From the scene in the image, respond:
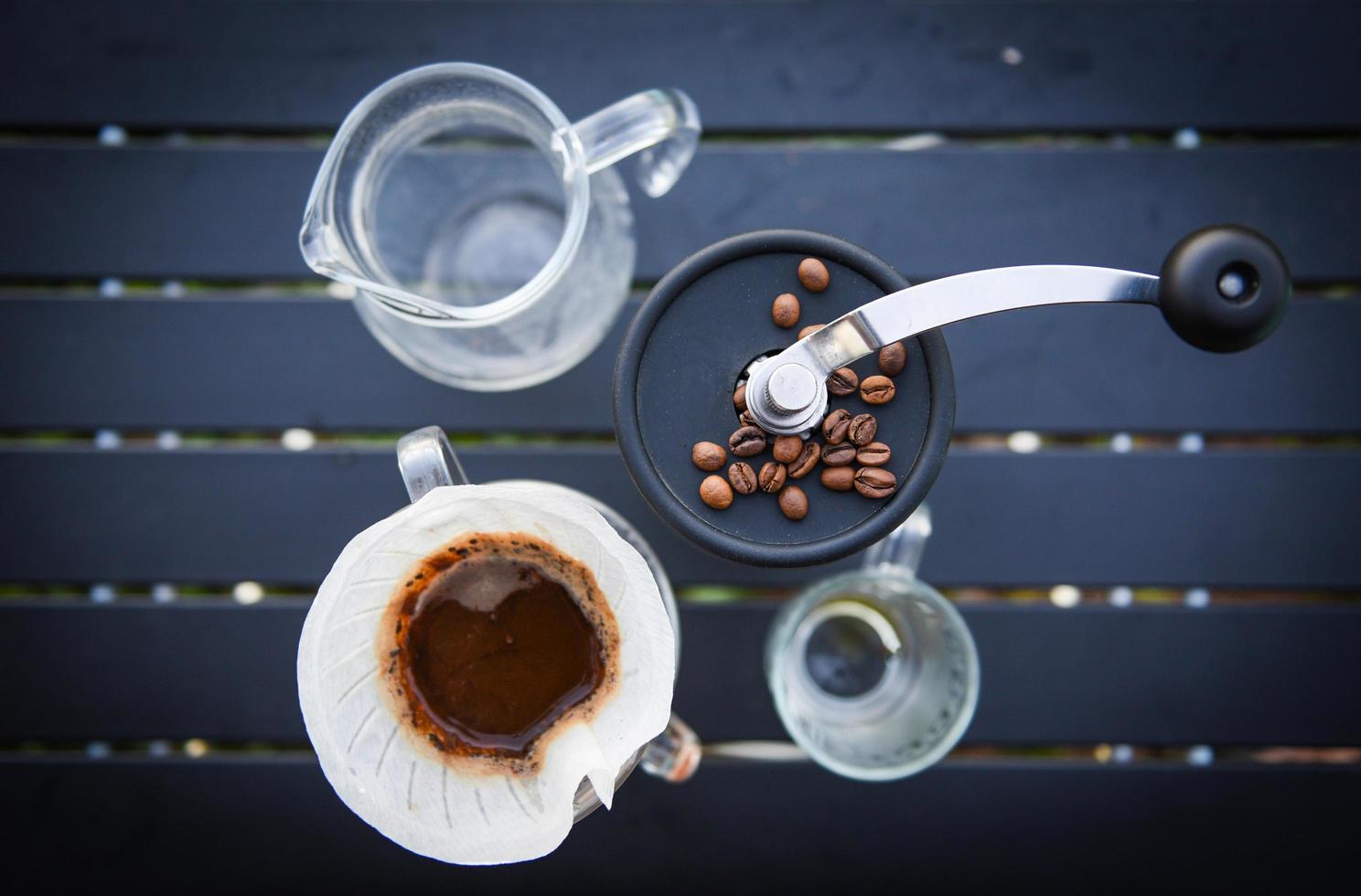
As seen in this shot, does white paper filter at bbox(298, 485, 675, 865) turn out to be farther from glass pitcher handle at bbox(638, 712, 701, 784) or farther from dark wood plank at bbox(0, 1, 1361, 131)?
dark wood plank at bbox(0, 1, 1361, 131)

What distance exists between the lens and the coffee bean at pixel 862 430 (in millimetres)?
517

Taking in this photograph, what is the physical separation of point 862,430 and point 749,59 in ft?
1.15

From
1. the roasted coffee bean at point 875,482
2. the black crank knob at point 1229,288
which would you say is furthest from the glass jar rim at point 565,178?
the black crank knob at point 1229,288

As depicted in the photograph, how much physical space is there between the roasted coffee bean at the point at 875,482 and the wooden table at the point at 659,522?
0.22 meters

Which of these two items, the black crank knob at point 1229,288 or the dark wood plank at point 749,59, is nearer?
the black crank knob at point 1229,288

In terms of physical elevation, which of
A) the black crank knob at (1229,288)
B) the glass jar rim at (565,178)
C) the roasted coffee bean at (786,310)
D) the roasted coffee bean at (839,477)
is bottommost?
the glass jar rim at (565,178)

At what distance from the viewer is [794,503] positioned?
0.53 meters

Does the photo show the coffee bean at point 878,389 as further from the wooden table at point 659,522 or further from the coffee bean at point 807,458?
the wooden table at point 659,522

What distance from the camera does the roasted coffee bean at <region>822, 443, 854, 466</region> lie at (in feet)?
1.70

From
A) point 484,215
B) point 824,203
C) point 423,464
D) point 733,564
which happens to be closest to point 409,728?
point 423,464

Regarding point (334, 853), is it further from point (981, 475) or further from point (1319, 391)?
point (1319, 391)

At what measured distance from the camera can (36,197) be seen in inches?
27.9

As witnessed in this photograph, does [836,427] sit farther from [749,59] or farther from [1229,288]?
[749,59]

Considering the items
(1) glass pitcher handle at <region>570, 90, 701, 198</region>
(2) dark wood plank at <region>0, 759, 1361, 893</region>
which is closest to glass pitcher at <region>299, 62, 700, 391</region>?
(1) glass pitcher handle at <region>570, 90, 701, 198</region>
